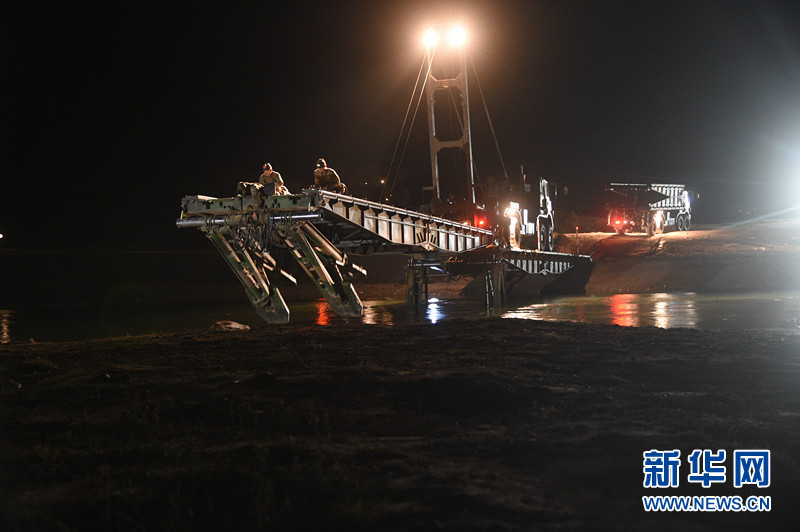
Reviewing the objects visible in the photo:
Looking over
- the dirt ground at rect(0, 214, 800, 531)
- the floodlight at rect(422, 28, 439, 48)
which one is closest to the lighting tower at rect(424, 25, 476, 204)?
the floodlight at rect(422, 28, 439, 48)

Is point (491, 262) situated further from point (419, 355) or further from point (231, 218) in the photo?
point (419, 355)

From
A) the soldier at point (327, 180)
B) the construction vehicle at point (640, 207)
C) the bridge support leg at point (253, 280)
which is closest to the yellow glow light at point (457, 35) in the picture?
the soldier at point (327, 180)

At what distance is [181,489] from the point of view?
492cm

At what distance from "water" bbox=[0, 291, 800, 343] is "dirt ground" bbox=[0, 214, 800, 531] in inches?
261

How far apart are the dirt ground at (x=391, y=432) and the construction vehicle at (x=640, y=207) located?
3513cm

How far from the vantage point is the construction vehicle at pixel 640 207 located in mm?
45250

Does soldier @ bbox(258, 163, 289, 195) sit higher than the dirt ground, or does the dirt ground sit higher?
soldier @ bbox(258, 163, 289, 195)

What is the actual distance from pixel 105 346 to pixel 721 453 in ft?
37.4

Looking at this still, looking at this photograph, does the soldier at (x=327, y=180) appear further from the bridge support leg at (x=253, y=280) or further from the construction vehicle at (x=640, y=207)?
the construction vehicle at (x=640, y=207)

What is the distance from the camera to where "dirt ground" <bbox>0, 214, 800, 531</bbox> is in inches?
179

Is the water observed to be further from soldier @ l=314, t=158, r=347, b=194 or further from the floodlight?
the floodlight

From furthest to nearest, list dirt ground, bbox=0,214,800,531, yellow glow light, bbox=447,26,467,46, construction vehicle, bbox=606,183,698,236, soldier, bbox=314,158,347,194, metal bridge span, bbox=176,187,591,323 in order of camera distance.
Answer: construction vehicle, bbox=606,183,698,236
yellow glow light, bbox=447,26,467,46
soldier, bbox=314,158,347,194
metal bridge span, bbox=176,187,591,323
dirt ground, bbox=0,214,800,531

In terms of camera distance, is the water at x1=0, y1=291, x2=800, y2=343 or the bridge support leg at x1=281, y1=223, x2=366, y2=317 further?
the water at x1=0, y1=291, x2=800, y2=343

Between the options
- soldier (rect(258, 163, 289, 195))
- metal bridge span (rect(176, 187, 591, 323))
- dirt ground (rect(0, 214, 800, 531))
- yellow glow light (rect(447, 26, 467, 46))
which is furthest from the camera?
yellow glow light (rect(447, 26, 467, 46))
